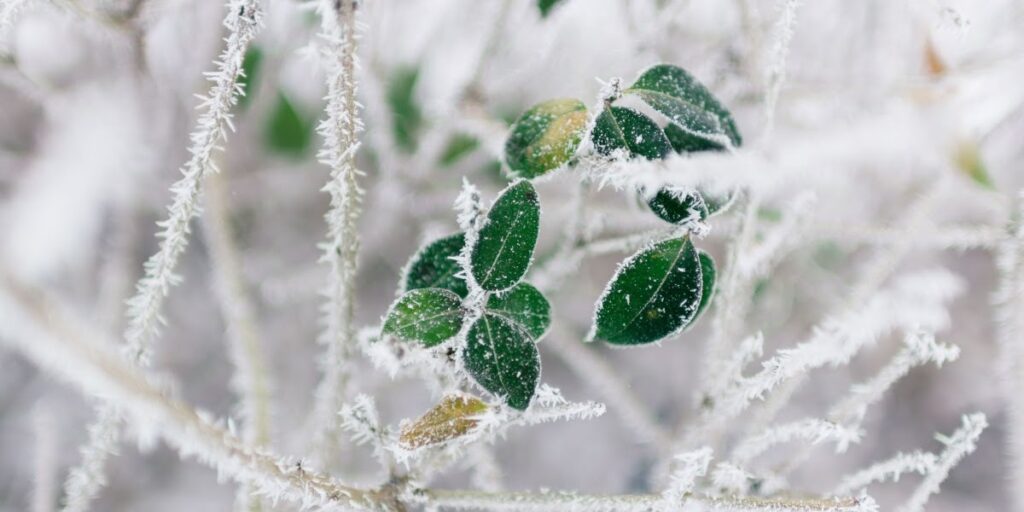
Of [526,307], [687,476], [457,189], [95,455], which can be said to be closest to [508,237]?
[526,307]

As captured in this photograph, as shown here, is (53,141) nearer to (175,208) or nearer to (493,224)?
(175,208)

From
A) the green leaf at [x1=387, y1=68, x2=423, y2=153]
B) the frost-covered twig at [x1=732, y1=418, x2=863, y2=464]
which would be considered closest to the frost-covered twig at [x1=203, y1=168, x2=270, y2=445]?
the green leaf at [x1=387, y1=68, x2=423, y2=153]

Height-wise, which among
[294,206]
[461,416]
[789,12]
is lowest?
[461,416]

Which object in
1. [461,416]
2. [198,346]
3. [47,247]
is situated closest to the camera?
[461,416]

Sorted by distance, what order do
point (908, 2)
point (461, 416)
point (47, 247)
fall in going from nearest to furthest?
point (461, 416) < point (908, 2) < point (47, 247)

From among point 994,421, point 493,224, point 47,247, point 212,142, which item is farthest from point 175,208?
point 994,421

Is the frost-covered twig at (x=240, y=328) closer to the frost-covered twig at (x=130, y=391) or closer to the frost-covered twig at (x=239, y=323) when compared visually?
the frost-covered twig at (x=239, y=323)

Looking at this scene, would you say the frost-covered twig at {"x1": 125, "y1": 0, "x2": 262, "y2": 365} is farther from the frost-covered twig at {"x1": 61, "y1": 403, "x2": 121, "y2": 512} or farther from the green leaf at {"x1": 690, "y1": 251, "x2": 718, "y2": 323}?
the green leaf at {"x1": 690, "y1": 251, "x2": 718, "y2": 323}
